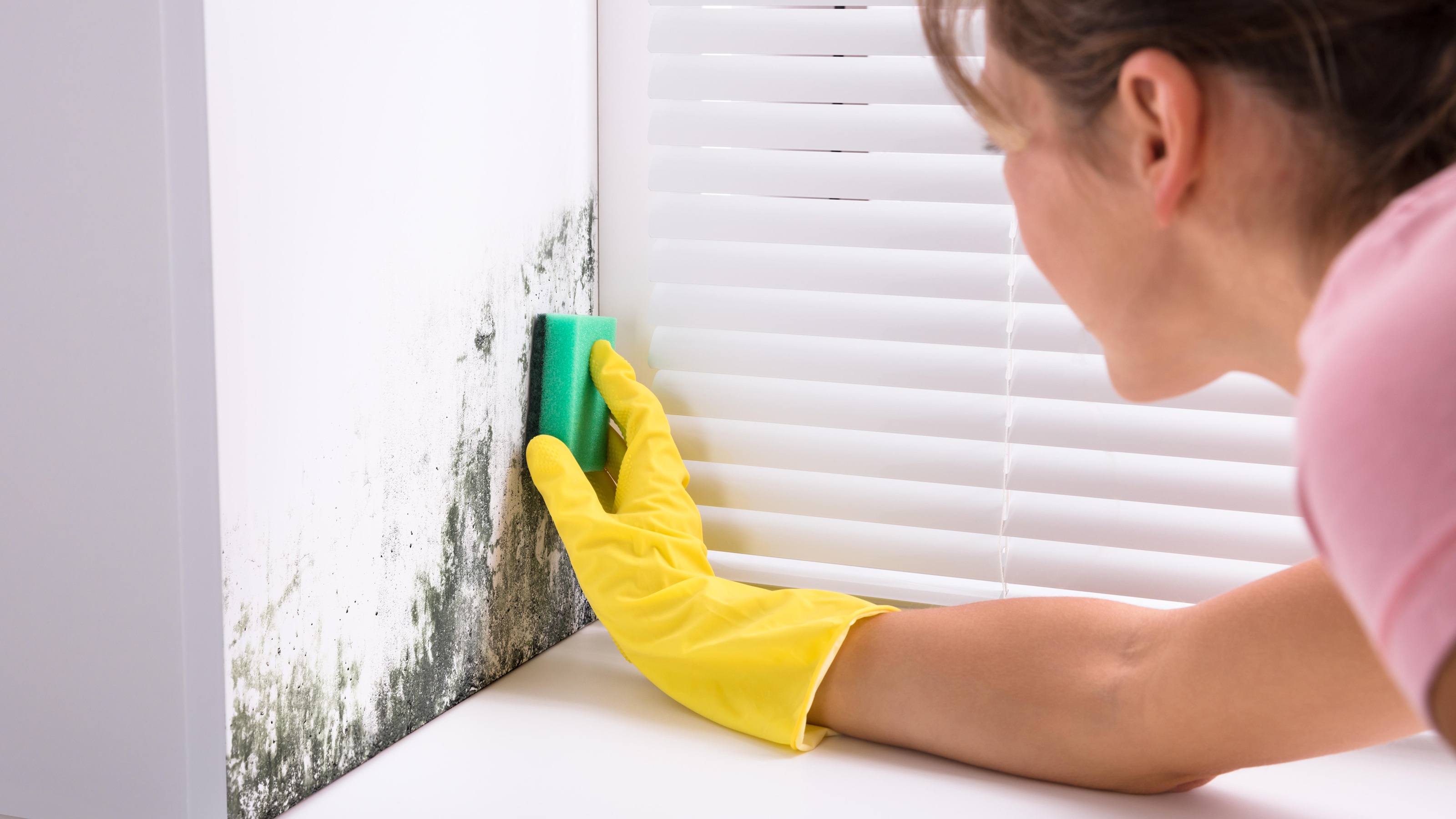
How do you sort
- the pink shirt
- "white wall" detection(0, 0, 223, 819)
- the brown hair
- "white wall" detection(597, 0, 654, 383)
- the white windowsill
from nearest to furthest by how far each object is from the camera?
the pink shirt < the brown hair < "white wall" detection(0, 0, 223, 819) < the white windowsill < "white wall" detection(597, 0, 654, 383)

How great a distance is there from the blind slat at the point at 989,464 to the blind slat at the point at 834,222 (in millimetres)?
186

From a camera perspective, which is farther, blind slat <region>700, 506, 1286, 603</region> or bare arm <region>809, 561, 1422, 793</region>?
blind slat <region>700, 506, 1286, 603</region>

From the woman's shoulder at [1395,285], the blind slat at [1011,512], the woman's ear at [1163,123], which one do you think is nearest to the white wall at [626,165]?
the blind slat at [1011,512]

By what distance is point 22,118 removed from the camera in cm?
61

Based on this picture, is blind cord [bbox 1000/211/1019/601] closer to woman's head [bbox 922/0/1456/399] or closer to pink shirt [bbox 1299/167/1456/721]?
woman's head [bbox 922/0/1456/399]

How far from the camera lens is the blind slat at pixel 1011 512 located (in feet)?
2.92

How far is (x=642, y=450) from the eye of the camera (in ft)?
3.17

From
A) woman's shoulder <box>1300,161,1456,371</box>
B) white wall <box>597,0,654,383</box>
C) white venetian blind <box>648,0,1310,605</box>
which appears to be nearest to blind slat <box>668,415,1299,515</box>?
white venetian blind <box>648,0,1310,605</box>

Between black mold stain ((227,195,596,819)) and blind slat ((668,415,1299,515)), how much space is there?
19cm

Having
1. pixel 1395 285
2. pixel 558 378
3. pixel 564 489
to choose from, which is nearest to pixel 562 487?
pixel 564 489

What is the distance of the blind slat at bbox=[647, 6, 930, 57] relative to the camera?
931 mm

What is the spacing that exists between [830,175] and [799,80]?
95 millimetres

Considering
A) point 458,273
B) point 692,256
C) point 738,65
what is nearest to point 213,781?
point 458,273

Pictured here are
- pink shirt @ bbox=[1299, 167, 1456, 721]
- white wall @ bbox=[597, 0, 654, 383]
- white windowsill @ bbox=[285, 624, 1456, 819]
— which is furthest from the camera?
white wall @ bbox=[597, 0, 654, 383]
